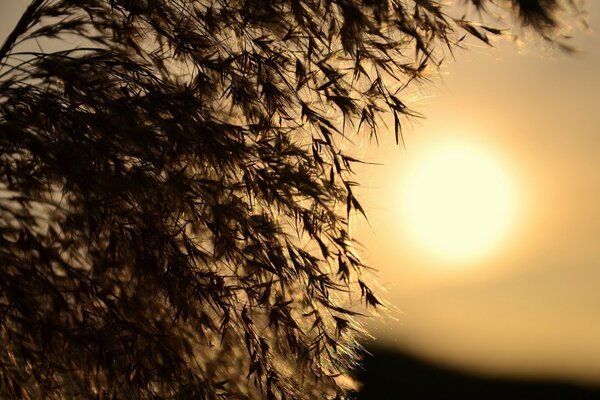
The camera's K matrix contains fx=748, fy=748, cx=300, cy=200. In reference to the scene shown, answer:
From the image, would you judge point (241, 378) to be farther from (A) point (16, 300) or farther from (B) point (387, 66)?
(B) point (387, 66)

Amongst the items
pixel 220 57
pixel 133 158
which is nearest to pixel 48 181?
pixel 133 158

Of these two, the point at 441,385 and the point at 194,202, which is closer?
the point at 194,202

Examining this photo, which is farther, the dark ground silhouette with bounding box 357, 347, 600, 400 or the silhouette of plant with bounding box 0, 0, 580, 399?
the dark ground silhouette with bounding box 357, 347, 600, 400

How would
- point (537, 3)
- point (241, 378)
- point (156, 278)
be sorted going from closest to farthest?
1. point (537, 3)
2. point (156, 278)
3. point (241, 378)

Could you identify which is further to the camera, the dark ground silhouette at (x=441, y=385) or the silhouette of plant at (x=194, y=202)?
the dark ground silhouette at (x=441, y=385)
